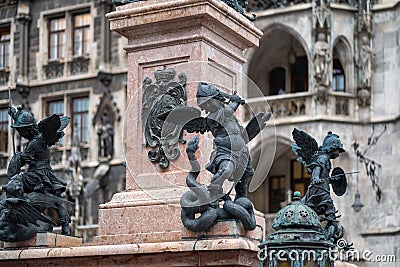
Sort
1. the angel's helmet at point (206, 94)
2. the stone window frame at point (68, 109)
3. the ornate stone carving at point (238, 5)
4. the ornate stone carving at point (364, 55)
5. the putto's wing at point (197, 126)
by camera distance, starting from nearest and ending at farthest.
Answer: the angel's helmet at point (206, 94), the putto's wing at point (197, 126), the ornate stone carving at point (238, 5), the ornate stone carving at point (364, 55), the stone window frame at point (68, 109)

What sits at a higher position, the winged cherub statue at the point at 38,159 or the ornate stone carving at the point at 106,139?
the ornate stone carving at the point at 106,139

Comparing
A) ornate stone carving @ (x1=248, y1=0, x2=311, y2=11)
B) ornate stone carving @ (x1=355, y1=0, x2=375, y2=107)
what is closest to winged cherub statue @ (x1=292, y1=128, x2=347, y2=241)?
ornate stone carving @ (x1=355, y1=0, x2=375, y2=107)

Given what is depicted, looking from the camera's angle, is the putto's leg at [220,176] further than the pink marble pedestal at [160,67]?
No

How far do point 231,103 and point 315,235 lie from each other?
2055mm

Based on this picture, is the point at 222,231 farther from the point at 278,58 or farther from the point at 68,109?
the point at 68,109

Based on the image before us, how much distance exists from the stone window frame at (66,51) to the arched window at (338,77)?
9.36m

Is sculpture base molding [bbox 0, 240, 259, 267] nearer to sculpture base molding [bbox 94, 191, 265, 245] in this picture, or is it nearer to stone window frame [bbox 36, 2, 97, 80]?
sculpture base molding [bbox 94, 191, 265, 245]

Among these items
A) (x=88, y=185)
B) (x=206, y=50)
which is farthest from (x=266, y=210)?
(x=206, y=50)

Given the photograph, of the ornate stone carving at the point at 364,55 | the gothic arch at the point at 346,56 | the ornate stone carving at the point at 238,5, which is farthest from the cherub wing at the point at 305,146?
the gothic arch at the point at 346,56

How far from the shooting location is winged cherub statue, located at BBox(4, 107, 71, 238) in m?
10.9

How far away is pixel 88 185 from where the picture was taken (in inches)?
1417

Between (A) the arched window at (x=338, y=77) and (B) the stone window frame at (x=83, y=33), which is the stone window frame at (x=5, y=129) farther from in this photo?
(A) the arched window at (x=338, y=77)

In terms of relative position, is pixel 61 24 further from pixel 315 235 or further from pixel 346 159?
pixel 315 235

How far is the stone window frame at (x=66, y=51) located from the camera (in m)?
37.9
